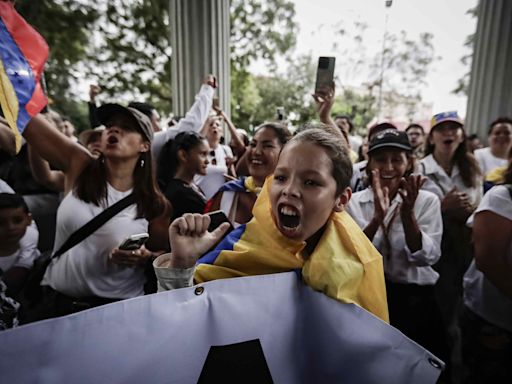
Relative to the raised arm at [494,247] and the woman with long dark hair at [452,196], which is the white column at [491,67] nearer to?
the woman with long dark hair at [452,196]

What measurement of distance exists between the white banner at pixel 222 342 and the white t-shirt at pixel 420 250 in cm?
130

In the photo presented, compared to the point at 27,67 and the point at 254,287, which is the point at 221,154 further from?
the point at 254,287

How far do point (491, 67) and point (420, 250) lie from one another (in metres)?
5.27

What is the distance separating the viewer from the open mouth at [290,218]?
1146 millimetres

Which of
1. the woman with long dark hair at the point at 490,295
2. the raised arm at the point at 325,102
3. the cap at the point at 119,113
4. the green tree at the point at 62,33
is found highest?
the green tree at the point at 62,33

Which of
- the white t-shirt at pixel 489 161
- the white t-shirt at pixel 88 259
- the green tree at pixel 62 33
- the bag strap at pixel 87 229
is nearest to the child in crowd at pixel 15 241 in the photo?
the white t-shirt at pixel 88 259

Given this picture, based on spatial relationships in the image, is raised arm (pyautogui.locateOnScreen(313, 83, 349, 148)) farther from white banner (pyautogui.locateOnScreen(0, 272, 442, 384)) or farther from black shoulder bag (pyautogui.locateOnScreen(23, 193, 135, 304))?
white banner (pyautogui.locateOnScreen(0, 272, 442, 384))

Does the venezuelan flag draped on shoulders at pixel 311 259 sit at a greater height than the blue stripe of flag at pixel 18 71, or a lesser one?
lesser

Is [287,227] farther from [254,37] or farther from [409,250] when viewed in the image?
[254,37]

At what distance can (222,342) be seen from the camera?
33.0 inches

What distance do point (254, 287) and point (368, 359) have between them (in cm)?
32

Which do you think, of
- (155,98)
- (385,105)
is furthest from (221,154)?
(385,105)

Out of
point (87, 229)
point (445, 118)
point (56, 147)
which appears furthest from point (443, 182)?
point (56, 147)

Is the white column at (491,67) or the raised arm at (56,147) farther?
the white column at (491,67)
